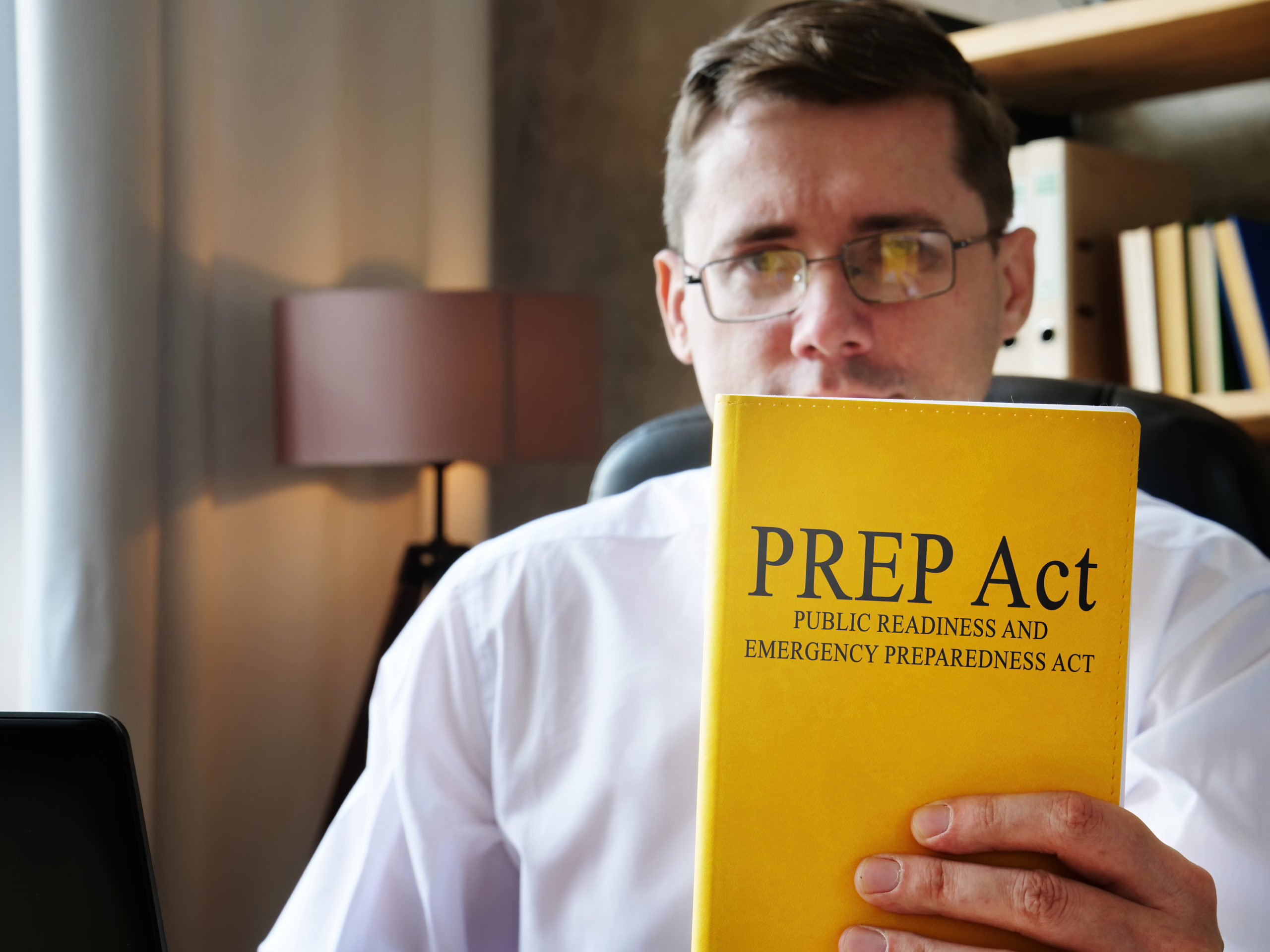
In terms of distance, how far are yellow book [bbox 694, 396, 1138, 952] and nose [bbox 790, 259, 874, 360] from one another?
0.36 meters

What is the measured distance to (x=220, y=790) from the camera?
6.54ft

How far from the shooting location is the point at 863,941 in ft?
1.73

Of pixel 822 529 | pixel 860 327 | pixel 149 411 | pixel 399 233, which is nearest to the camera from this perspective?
pixel 822 529

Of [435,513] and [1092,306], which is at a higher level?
[1092,306]

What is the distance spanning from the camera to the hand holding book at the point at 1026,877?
1.71 feet

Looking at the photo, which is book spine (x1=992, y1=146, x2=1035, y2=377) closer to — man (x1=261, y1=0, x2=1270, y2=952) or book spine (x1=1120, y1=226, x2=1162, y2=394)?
book spine (x1=1120, y1=226, x2=1162, y2=394)

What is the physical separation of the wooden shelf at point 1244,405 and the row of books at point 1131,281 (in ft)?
0.06

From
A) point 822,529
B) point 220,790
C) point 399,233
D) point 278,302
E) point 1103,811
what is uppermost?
point 399,233

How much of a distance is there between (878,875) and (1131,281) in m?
1.19

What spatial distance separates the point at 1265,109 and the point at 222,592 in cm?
184

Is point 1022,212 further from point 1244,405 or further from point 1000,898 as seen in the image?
point 1000,898

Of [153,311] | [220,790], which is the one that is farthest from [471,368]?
[220,790]

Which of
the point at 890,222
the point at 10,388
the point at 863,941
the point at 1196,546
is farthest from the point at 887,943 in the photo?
the point at 10,388

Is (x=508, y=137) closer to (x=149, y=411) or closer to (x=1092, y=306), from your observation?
(x=149, y=411)
